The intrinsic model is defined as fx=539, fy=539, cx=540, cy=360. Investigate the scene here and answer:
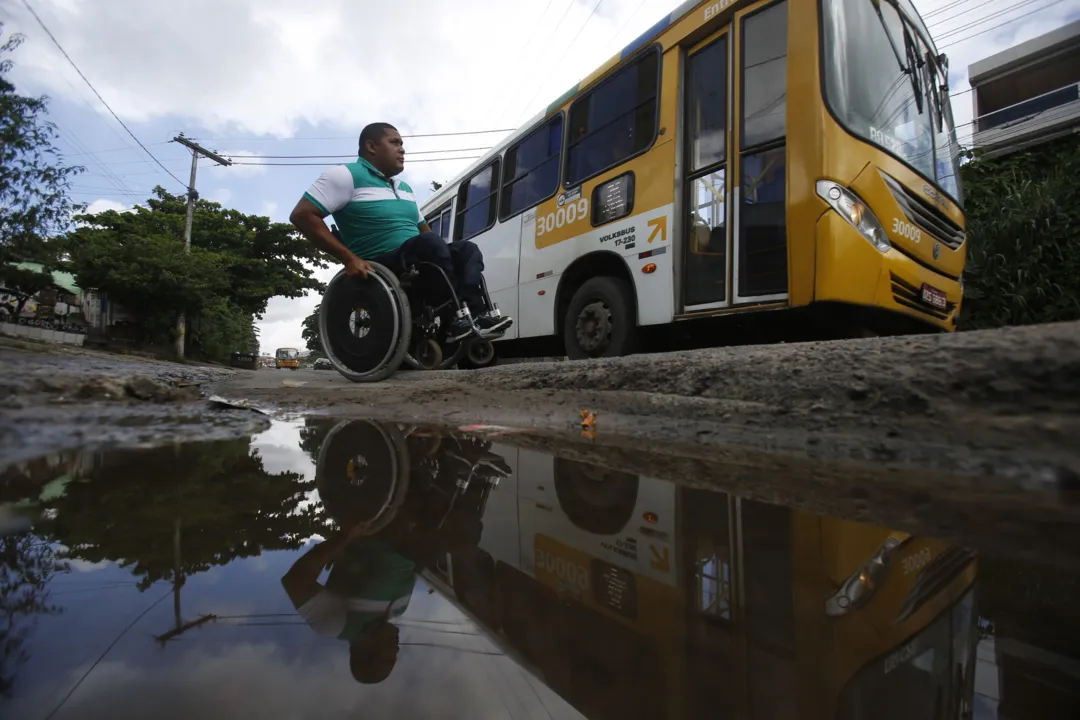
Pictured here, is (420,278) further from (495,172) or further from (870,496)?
(870,496)

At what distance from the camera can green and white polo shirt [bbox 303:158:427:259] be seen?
3.69m

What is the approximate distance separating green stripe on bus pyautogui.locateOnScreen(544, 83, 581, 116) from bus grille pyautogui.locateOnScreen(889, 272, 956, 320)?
3137 mm

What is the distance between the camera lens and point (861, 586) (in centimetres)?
75

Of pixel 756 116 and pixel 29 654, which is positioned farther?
pixel 756 116

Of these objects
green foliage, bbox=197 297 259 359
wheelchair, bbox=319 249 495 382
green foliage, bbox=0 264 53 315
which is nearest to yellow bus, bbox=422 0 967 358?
wheelchair, bbox=319 249 495 382

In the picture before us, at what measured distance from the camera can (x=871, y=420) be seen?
68.1 inches

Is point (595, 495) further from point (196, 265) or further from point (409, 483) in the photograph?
point (196, 265)

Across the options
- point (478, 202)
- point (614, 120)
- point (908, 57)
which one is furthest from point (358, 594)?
point (478, 202)

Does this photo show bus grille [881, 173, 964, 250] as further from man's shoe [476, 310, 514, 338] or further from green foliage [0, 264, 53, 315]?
green foliage [0, 264, 53, 315]

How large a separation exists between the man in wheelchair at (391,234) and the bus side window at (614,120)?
4.41 feet

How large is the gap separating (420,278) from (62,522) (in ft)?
10.9

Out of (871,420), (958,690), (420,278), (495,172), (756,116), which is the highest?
(495,172)

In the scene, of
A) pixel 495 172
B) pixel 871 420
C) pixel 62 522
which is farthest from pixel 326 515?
pixel 495 172

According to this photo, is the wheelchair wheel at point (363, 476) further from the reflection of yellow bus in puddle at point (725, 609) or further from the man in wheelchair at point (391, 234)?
the man in wheelchair at point (391, 234)
